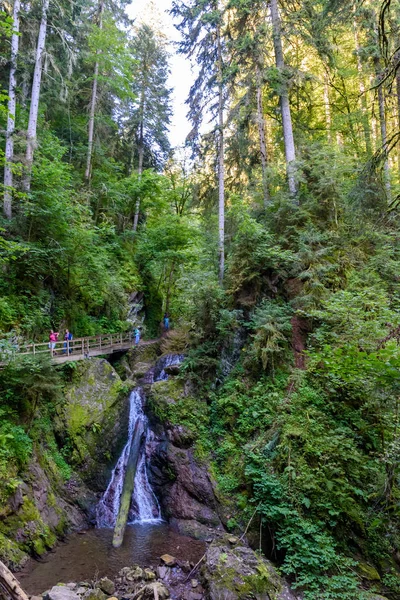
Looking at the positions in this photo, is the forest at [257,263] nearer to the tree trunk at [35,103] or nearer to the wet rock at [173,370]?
the tree trunk at [35,103]

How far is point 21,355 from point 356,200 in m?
9.20

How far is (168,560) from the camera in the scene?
7504 millimetres

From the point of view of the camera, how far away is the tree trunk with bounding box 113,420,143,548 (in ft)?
Result: 28.4

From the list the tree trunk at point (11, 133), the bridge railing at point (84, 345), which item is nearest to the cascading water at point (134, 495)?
the bridge railing at point (84, 345)

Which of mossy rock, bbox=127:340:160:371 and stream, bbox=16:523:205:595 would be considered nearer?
stream, bbox=16:523:205:595

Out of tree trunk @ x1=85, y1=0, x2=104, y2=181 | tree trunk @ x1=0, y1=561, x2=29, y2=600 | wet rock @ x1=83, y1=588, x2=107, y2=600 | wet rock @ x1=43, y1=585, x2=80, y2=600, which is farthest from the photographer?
tree trunk @ x1=85, y1=0, x2=104, y2=181

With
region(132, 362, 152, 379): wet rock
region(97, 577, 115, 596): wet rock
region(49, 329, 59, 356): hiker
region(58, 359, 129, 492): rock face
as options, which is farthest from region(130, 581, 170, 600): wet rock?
region(132, 362, 152, 379): wet rock

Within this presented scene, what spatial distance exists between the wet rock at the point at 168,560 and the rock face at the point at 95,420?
3.59 metres

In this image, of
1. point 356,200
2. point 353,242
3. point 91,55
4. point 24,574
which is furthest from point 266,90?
point 24,574

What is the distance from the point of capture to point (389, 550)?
631cm

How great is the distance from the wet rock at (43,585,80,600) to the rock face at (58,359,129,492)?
4.02 metres

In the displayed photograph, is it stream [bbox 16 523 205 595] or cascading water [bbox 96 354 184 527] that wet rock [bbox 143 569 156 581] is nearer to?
stream [bbox 16 523 205 595]

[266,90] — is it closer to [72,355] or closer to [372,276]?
[372,276]

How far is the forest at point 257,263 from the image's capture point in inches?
260
